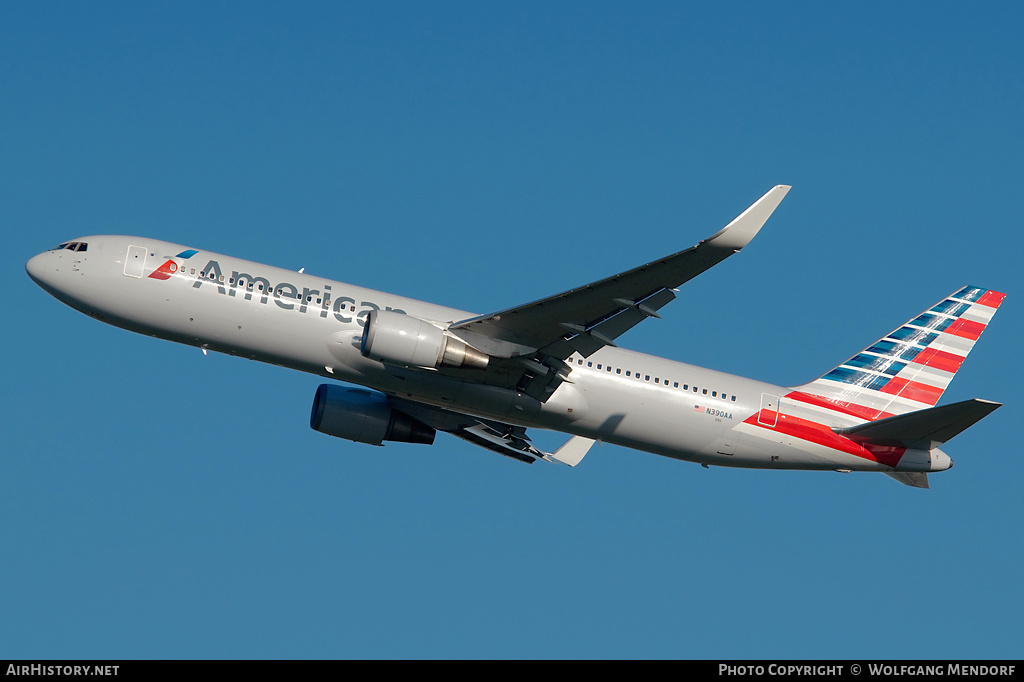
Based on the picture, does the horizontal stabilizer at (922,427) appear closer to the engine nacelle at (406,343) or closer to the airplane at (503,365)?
the airplane at (503,365)

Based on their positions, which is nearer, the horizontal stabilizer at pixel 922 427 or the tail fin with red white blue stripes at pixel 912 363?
the horizontal stabilizer at pixel 922 427

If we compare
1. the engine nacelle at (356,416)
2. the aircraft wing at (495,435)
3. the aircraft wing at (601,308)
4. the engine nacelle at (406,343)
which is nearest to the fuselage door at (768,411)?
the aircraft wing at (495,435)

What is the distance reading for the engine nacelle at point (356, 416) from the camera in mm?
36469

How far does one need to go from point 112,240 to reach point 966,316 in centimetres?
3178

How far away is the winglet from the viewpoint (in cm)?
2602

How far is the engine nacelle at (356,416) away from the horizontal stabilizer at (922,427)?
16.0 metres

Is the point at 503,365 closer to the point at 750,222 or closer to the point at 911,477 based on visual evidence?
the point at 750,222

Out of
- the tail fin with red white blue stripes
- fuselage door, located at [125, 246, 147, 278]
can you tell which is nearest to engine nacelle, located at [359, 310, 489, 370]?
fuselage door, located at [125, 246, 147, 278]

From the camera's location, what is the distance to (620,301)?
2950cm

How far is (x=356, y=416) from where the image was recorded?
36.5 metres

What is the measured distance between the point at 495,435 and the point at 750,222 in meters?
15.4

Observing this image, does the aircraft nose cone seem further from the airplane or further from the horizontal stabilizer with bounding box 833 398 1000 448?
the horizontal stabilizer with bounding box 833 398 1000 448

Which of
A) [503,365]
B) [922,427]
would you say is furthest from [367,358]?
[922,427]

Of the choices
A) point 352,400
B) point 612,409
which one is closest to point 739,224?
point 612,409
